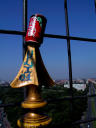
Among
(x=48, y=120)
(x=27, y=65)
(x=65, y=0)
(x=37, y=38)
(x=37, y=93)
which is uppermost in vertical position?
(x=65, y=0)

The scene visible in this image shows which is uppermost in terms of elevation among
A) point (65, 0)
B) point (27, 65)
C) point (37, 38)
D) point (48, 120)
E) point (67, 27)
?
point (65, 0)

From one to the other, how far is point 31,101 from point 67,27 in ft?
2.49

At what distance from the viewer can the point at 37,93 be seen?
73cm

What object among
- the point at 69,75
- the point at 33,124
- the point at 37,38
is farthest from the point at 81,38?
the point at 33,124

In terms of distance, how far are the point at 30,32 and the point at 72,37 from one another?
0.57m

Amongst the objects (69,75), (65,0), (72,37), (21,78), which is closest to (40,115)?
(21,78)

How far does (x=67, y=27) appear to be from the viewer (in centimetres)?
124

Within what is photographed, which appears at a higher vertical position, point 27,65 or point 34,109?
point 27,65

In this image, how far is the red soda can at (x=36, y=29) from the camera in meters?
0.73

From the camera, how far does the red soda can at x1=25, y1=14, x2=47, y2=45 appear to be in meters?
0.73

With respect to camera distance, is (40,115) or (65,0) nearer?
(40,115)

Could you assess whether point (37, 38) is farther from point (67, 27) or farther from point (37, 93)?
point (67, 27)

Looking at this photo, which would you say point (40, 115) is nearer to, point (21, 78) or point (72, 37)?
point (21, 78)

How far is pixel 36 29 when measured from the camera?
739 millimetres
